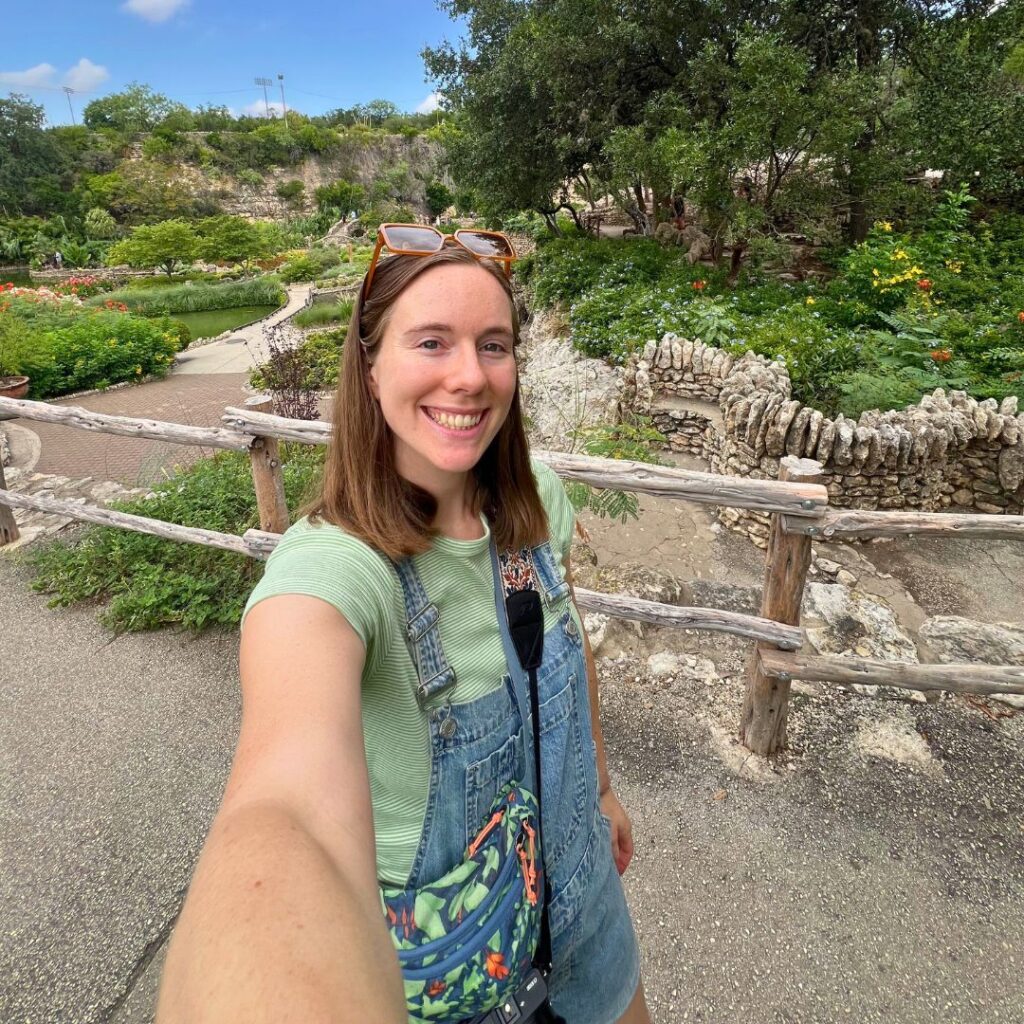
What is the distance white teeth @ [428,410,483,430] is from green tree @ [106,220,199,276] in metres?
34.9

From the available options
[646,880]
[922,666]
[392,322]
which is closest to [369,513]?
[392,322]

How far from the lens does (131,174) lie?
41.5 m

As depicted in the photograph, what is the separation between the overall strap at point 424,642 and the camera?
975 mm

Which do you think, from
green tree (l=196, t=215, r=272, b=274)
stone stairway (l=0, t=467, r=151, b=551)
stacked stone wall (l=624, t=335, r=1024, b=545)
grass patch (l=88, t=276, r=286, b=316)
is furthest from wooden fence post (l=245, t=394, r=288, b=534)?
green tree (l=196, t=215, r=272, b=274)

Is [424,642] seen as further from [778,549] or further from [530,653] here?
[778,549]

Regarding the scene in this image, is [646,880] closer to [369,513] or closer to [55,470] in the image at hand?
[369,513]

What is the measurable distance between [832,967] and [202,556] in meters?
4.11

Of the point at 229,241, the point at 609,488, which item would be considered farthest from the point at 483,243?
the point at 229,241

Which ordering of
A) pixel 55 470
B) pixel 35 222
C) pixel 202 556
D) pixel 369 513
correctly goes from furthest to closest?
1. pixel 35 222
2. pixel 55 470
3. pixel 202 556
4. pixel 369 513

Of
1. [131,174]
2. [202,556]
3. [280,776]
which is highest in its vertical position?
[131,174]

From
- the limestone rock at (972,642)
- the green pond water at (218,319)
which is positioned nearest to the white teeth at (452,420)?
the limestone rock at (972,642)

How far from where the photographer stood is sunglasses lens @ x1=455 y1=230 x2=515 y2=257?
4.26ft

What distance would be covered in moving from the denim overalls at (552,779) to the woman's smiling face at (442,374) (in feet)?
0.72

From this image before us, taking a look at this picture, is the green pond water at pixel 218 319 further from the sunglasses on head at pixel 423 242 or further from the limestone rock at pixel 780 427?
the sunglasses on head at pixel 423 242
